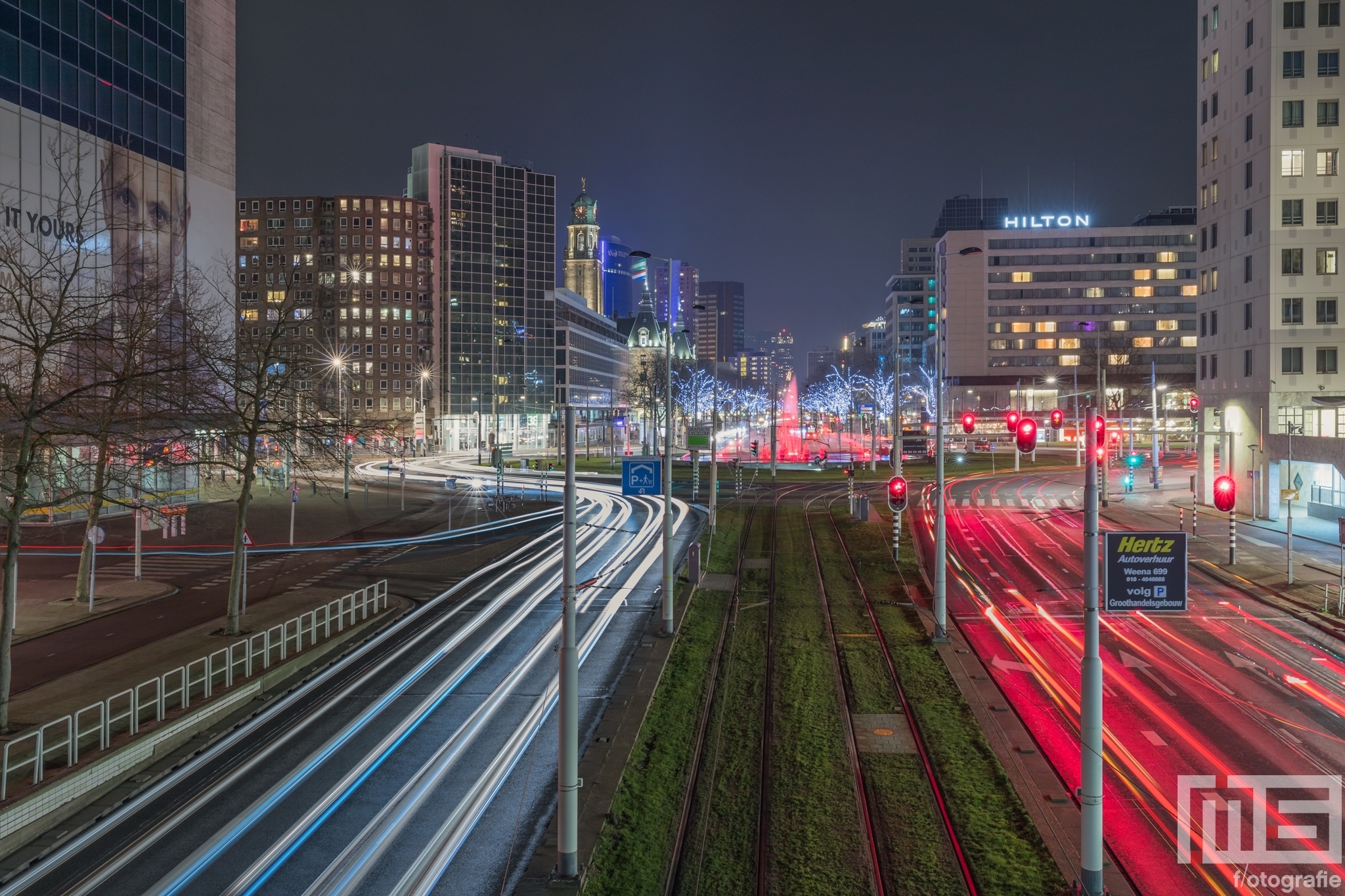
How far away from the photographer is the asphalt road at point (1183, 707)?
1169 centimetres

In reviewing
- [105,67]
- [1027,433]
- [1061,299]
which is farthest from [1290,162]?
[1061,299]

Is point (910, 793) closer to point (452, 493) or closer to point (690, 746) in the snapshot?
point (690, 746)

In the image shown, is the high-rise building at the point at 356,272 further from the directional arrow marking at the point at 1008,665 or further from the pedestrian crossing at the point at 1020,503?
the directional arrow marking at the point at 1008,665

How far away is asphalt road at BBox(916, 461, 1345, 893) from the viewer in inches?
460

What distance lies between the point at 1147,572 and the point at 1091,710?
2060 millimetres

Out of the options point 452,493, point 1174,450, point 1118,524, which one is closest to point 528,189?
point 452,493

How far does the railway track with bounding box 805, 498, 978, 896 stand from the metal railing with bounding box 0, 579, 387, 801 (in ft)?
38.1

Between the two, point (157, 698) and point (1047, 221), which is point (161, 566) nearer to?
point (157, 698)

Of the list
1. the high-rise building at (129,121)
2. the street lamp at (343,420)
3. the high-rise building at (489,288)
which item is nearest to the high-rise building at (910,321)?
the high-rise building at (489,288)

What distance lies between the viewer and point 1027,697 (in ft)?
58.1

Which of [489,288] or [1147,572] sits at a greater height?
[489,288]

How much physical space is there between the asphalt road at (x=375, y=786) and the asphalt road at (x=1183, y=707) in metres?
8.65

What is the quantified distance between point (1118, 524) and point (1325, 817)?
3156cm

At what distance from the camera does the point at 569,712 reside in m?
10.9
